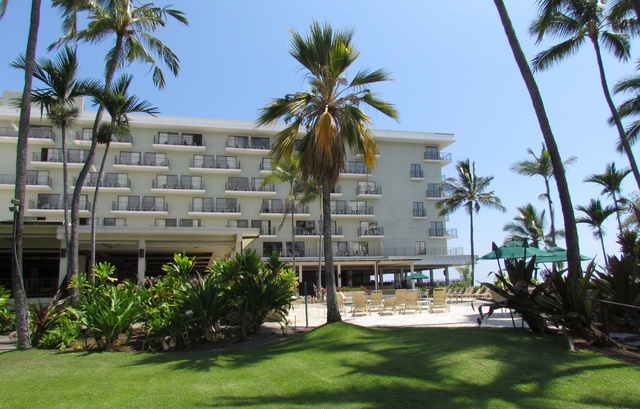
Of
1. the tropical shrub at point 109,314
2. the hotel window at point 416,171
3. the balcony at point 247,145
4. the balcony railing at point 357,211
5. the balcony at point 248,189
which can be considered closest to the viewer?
the tropical shrub at point 109,314

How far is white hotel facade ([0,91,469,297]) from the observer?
44.9 m

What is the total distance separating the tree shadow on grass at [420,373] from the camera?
5.33 meters

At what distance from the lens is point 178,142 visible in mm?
48656

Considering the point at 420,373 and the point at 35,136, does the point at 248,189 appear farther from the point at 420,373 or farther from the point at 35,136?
the point at 420,373

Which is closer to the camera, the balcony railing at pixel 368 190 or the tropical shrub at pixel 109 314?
the tropical shrub at pixel 109 314

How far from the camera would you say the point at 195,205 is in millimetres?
47844

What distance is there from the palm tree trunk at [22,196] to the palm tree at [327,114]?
5430 mm

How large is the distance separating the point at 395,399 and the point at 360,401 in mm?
411

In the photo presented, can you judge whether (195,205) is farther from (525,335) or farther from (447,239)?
(525,335)

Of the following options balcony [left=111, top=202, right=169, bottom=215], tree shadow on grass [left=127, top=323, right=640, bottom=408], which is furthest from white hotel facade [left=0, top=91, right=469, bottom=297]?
tree shadow on grass [left=127, top=323, right=640, bottom=408]

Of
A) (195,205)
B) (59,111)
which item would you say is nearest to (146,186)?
(195,205)

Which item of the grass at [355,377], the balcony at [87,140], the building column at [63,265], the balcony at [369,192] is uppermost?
the balcony at [87,140]

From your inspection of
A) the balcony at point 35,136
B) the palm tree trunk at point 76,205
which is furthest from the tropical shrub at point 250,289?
the balcony at point 35,136

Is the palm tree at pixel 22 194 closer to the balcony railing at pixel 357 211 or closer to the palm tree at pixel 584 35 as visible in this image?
the palm tree at pixel 584 35
